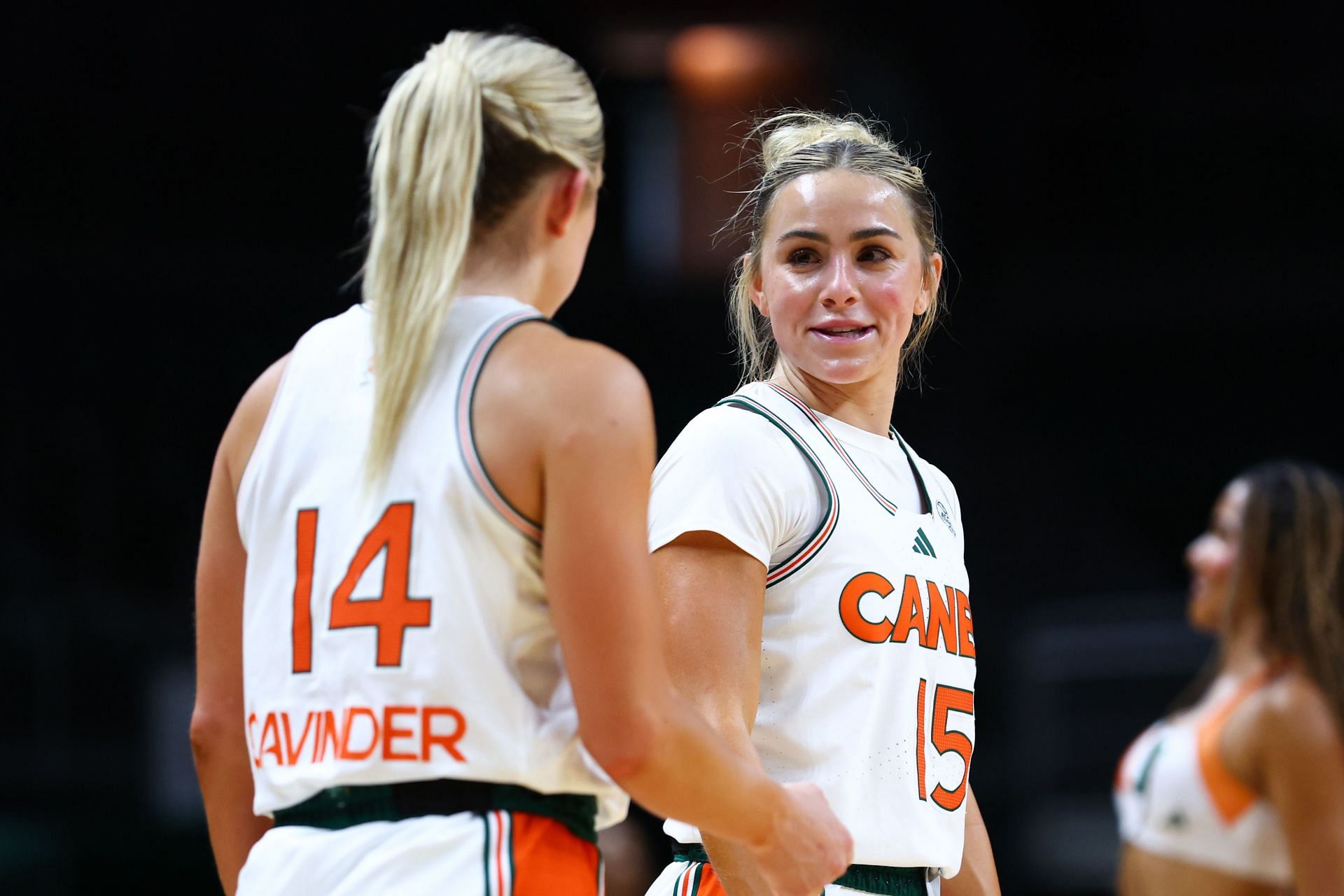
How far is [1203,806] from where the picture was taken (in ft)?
15.7

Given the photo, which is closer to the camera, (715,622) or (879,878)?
(715,622)

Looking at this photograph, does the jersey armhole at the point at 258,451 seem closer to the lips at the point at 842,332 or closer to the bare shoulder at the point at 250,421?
the bare shoulder at the point at 250,421

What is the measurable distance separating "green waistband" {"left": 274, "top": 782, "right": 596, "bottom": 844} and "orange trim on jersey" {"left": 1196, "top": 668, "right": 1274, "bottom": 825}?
3363 millimetres

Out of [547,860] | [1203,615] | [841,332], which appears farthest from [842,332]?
[1203,615]

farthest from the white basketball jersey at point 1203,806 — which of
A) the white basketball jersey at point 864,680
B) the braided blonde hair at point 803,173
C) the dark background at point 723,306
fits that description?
the dark background at point 723,306

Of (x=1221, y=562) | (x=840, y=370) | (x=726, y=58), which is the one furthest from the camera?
(x=726, y=58)

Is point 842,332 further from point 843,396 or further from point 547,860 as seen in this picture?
point 547,860

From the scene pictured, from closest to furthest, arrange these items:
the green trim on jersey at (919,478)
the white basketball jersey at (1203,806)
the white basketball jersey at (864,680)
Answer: the white basketball jersey at (864,680) → the green trim on jersey at (919,478) → the white basketball jersey at (1203,806)

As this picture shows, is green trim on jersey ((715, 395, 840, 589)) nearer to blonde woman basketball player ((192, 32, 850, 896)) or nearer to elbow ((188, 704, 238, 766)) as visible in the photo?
blonde woman basketball player ((192, 32, 850, 896))

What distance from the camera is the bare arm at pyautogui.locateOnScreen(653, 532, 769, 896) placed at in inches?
92.7

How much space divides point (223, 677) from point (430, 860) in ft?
1.78

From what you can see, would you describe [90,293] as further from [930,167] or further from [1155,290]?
[1155,290]

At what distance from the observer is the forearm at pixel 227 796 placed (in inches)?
87.2

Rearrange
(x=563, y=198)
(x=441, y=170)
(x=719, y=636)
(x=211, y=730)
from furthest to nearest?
(x=719, y=636) < (x=211, y=730) < (x=563, y=198) < (x=441, y=170)
